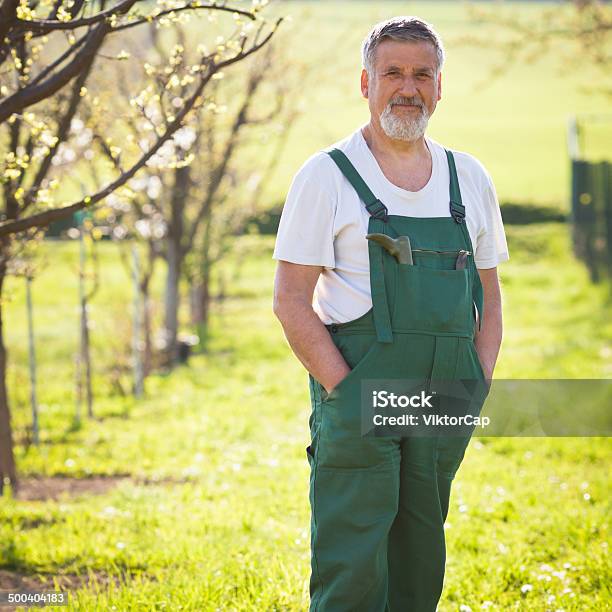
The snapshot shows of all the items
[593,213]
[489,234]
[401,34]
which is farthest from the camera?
[593,213]

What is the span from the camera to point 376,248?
3094mm

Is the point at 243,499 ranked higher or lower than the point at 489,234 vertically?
lower

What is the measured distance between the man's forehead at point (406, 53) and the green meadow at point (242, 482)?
218 centimetres

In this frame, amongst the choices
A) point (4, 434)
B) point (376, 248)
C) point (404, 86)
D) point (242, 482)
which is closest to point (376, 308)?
point (376, 248)

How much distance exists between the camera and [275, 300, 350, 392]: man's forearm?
3.11 metres

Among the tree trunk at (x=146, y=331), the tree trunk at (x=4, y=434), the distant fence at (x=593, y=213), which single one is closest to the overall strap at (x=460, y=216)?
the tree trunk at (x=4, y=434)

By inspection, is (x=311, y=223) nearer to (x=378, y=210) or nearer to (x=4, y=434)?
(x=378, y=210)

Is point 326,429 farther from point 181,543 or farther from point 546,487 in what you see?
point 546,487

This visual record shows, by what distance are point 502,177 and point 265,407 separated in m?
22.2

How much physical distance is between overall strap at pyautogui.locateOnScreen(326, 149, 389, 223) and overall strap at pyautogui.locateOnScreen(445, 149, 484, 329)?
28 cm

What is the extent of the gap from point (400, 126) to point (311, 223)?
0.44 meters

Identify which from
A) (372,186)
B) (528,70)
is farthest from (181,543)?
(528,70)

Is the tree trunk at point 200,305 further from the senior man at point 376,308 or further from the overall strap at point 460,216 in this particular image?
the senior man at point 376,308

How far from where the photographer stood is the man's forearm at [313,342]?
3105 mm
